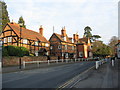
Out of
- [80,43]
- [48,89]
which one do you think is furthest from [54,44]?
[48,89]

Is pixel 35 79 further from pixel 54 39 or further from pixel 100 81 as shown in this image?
pixel 54 39

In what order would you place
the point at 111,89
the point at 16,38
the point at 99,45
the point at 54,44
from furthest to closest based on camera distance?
the point at 99,45, the point at 54,44, the point at 16,38, the point at 111,89

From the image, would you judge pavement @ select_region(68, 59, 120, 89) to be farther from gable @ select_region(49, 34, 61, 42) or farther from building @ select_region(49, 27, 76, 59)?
gable @ select_region(49, 34, 61, 42)

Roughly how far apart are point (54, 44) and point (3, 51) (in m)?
25.3

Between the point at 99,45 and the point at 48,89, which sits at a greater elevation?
the point at 99,45

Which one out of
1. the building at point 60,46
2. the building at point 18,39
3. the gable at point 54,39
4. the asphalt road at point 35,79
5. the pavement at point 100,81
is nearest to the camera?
the pavement at point 100,81

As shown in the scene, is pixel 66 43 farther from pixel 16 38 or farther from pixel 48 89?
pixel 48 89

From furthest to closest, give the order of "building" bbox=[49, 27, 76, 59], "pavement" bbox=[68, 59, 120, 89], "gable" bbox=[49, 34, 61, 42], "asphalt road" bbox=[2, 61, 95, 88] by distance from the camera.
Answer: "gable" bbox=[49, 34, 61, 42]
"building" bbox=[49, 27, 76, 59]
"asphalt road" bbox=[2, 61, 95, 88]
"pavement" bbox=[68, 59, 120, 89]

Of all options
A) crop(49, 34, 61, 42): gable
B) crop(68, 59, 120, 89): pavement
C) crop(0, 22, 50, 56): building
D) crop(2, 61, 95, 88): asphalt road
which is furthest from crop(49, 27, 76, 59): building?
crop(68, 59, 120, 89): pavement

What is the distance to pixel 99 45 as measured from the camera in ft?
187

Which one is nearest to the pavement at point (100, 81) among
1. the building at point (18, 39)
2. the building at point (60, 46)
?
the building at point (18, 39)

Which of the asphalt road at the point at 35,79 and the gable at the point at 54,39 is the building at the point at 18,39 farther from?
the asphalt road at the point at 35,79

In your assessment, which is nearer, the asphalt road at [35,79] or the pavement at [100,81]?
the pavement at [100,81]

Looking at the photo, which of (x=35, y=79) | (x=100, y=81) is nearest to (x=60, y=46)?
(x=35, y=79)
